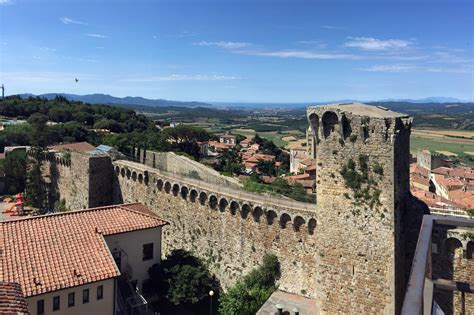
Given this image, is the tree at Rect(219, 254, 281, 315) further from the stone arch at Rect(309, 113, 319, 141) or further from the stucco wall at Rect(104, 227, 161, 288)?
the stone arch at Rect(309, 113, 319, 141)

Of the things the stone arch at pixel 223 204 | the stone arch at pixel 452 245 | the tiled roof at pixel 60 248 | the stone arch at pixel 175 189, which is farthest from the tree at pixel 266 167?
the stone arch at pixel 452 245

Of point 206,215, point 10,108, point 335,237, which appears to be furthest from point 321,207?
point 10,108

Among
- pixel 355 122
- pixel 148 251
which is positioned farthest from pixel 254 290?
pixel 355 122

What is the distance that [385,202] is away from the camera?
14.9 metres

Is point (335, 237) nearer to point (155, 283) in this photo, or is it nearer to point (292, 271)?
point (292, 271)

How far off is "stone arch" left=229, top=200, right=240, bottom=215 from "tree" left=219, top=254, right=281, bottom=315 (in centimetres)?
285

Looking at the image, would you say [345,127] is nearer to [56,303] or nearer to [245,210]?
[245,210]

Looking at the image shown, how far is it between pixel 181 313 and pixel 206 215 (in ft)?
17.4

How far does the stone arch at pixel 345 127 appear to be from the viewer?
49.9 feet

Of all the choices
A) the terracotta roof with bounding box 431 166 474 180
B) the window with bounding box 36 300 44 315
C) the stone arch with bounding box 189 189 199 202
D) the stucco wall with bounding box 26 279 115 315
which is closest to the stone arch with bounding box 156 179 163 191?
the stone arch with bounding box 189 189 199 202

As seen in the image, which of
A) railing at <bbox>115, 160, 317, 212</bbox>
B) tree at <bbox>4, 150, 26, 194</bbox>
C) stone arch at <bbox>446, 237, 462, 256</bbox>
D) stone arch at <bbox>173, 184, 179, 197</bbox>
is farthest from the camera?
tree at <bbox>4, 150, 26, 194</bbox>

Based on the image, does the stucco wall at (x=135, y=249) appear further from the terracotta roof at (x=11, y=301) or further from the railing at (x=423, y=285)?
the railing at (x=423, y=285)

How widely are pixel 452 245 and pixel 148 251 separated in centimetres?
1529

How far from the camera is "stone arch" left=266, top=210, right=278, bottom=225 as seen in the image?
19481 millimetres
